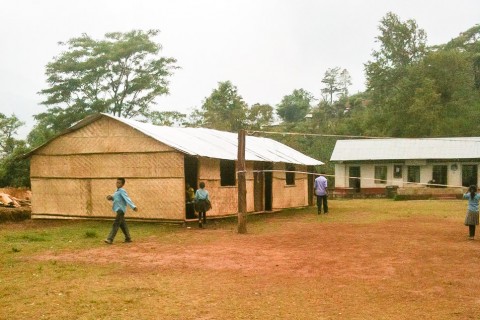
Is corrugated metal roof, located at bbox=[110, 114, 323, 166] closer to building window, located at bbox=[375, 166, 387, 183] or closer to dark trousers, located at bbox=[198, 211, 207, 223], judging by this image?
dark trousers, located at bbox=[198, 211, 207, 223]

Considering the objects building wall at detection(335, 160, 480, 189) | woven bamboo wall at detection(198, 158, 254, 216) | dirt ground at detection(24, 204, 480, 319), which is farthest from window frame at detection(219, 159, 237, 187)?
building wall at detection(335, 160, 480, 189)

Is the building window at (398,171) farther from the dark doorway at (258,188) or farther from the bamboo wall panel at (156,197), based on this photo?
the bamboo wall panel at (156,197)

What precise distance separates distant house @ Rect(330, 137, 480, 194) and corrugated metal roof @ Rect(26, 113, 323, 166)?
32.9 ft

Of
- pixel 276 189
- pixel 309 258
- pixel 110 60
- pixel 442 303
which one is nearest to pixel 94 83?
pixel 110 60

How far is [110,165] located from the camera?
17.6m

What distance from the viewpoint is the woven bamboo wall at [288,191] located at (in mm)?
22312

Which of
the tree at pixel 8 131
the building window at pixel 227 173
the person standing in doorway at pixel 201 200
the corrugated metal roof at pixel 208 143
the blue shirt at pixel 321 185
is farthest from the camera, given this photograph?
the tree at pixel 8 131

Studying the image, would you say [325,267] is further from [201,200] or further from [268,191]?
[268,191]

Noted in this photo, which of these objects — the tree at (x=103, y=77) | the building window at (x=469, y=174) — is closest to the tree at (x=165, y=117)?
the tree at (x=103, y=77)

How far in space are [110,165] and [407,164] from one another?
922 inches

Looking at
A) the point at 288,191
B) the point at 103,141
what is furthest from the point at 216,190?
the point at 288,191

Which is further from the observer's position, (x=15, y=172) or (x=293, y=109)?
(x=293, y=109)

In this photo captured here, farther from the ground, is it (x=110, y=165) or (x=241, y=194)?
(x=110, y=165)

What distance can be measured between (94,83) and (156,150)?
23661mm
